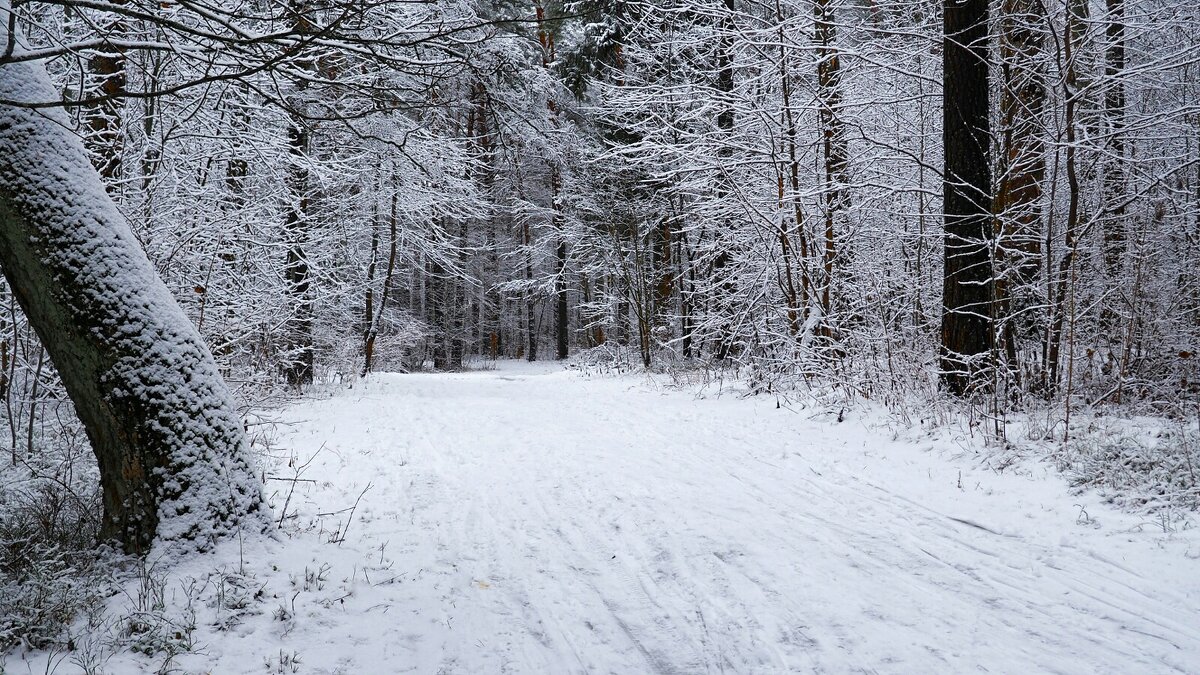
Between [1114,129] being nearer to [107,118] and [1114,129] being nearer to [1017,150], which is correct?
[1017,150]

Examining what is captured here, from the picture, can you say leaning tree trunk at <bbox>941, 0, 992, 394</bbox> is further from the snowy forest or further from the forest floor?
the forest floor

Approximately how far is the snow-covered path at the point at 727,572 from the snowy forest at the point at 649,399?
3 centimetres

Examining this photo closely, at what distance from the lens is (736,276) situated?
37.3ft

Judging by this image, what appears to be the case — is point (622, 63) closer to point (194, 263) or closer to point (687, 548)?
point (194, 263)

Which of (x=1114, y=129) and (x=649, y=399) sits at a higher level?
(x=1114, y=129)

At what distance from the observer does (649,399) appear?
35.1 feet

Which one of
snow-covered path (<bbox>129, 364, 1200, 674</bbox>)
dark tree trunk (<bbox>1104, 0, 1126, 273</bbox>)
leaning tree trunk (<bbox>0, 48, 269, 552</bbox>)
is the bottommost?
snow-covered path (<bbox>129, 364, 1200, 674</bbox>)

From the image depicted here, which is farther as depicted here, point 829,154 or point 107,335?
point 829,154

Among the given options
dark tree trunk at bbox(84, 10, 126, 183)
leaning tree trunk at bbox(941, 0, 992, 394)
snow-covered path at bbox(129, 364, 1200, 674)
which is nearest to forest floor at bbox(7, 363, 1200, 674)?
snow-covered path at bbox(129, 364, 1200, 674)

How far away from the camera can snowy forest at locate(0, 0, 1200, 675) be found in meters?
2.80

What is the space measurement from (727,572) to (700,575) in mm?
155

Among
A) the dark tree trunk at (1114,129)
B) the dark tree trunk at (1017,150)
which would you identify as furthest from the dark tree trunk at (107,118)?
the dark tree trunk at (1114,129)

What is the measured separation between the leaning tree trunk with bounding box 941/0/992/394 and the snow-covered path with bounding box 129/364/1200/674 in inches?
66.3

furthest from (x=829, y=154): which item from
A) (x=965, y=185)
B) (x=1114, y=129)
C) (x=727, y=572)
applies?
(x=727, y=572)
